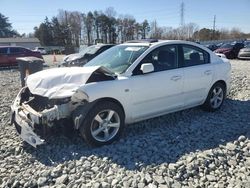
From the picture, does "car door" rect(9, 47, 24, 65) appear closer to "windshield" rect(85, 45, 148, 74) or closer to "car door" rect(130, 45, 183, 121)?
"windshield" rect(85, 45, 148, 74)

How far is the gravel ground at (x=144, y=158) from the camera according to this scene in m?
3.55

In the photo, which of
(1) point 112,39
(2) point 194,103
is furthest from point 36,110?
(1) point 112,39

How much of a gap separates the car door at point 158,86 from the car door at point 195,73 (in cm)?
19

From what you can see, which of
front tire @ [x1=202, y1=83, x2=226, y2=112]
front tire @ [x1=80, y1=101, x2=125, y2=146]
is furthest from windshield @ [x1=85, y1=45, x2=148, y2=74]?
front tire @ [x1=202, y1=83, x2=226, y2=112]

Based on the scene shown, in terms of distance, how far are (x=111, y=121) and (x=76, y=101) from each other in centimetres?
69

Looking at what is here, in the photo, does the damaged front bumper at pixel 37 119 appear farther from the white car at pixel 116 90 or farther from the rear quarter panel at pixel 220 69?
the rear quarter panel at pixel 220 69

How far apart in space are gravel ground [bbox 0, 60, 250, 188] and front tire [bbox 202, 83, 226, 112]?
0.59 meters

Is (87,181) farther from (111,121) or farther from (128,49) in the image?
(128,49)

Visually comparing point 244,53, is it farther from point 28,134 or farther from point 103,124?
point 28,134

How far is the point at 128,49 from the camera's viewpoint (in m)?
5.46

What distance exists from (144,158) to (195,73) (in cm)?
239

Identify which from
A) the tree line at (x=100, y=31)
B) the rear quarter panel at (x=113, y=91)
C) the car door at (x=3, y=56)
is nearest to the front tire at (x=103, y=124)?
the rear quarter panel at (x=113, y=91)

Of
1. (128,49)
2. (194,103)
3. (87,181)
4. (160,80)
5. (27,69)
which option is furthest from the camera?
(27,69)

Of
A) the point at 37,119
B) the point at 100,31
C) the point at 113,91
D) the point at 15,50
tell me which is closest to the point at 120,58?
the point at 113,91
